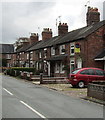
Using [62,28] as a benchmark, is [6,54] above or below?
below

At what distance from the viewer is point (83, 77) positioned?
21641mm

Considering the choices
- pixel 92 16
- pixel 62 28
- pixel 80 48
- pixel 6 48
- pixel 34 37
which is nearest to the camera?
pixel 80 48

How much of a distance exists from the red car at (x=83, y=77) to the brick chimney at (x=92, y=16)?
13593 mm

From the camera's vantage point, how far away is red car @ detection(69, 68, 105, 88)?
2147 cm

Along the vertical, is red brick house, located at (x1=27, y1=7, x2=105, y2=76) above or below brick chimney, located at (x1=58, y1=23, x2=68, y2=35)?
below

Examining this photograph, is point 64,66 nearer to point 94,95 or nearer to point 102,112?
point 94,95

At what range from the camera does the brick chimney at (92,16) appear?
3352 cm

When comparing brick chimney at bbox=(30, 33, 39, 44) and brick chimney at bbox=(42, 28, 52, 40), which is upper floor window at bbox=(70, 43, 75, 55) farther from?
brick chimney at bbox=(30, 33, 39, 44)

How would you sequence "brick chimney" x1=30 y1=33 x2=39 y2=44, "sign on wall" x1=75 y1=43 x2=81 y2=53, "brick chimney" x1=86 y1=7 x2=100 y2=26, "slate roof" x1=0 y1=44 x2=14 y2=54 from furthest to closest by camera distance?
"slate roof" x1=0 y1=44 x2=14 y2=54, "brick chimney" x1=30 y1=33 x2=39 y2=44, "brick chimney" x1=86 y1=7 x2=100 y2=26, "sign on wall" x1=75 y1=43 x2=81 y2=53

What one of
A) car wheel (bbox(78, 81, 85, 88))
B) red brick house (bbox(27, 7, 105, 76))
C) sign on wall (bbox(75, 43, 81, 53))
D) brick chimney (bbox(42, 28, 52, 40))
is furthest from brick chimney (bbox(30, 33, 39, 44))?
car wheel (bbox(78, 81, 85, 88))

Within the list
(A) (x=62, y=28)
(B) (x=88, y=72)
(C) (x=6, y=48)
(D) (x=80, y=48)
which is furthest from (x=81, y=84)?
(C) (x=6, y=48)

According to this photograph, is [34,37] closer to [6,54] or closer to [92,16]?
[92,16]

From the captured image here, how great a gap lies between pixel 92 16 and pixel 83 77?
49.7 feet

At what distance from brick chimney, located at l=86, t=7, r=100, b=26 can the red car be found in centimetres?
1359
